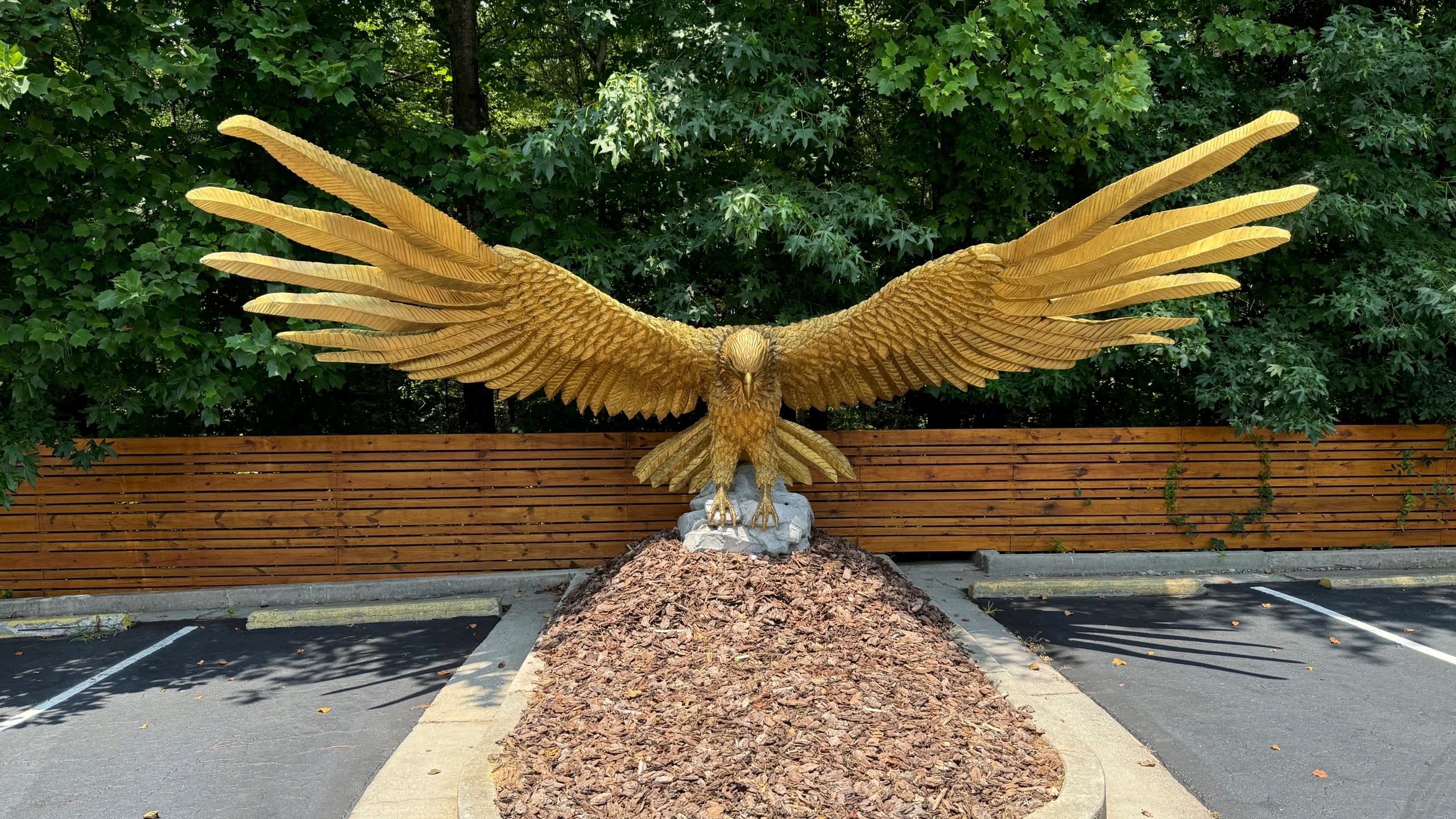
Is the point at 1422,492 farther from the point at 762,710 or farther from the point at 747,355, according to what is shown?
the point at 762,710

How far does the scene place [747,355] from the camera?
4.94m

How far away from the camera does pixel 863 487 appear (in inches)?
319

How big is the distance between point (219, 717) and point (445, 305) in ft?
8.77

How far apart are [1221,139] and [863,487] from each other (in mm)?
5022

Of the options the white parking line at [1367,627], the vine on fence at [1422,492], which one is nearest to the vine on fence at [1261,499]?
the white parking line at [1367,627]

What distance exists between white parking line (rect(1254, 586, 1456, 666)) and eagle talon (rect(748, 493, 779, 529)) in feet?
14.3

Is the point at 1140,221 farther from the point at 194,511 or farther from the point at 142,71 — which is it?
the point at 194,511

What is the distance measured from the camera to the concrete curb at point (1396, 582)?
7.27 m

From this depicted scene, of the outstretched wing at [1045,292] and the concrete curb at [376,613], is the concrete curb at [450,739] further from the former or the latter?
the outstretched wing at [1045,292]

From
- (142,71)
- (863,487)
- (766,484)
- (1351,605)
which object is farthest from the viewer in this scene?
(863,487)

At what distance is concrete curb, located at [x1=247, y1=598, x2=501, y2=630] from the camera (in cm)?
659

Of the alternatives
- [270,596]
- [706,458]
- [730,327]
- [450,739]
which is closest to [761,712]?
[450,739]

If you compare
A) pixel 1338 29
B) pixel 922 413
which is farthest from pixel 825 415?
pixel 1338 29

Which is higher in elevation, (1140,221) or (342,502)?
(1140,221)
